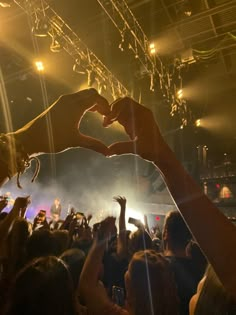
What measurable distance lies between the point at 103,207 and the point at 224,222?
13732 millimetres

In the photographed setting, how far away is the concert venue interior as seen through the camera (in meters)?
5.39

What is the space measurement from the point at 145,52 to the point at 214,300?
241 inches

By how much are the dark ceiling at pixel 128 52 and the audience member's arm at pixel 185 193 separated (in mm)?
5186

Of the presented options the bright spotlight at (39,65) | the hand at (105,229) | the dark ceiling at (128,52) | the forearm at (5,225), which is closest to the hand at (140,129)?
the hand at (105,229)

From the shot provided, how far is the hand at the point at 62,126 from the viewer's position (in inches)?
36.8

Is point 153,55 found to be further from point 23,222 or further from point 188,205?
point 188,205

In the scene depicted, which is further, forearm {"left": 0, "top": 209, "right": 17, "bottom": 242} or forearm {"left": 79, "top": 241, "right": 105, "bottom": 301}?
forearm {"left": 0, "top": 209, "right": 17, "bottom": 242}

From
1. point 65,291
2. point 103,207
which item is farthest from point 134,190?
point 65,291

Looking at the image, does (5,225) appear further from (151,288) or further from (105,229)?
(151,288)

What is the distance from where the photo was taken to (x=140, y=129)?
0.78 m

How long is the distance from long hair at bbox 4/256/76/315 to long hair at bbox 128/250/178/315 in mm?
348

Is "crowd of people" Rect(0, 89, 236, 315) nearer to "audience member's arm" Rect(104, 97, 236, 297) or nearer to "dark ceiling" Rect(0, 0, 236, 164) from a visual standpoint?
"audience member's arm" Rect(104, 97, 236, 297)

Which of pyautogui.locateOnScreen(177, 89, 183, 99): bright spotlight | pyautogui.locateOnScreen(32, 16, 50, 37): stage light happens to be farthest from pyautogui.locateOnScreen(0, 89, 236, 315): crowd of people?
pyautogui.locateOnScreen(177, 89, 183, 99): bright spotlight

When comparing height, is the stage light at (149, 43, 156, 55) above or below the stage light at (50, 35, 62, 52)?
above
